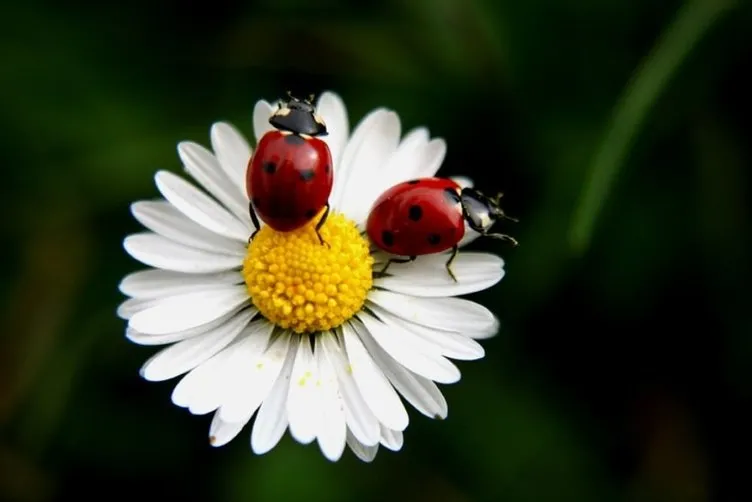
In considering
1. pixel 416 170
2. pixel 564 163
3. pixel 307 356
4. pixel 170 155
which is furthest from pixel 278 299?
pixel 564 163

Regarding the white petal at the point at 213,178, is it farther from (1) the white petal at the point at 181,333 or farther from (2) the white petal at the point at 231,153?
A: (1) the white petal at the point at 181,333

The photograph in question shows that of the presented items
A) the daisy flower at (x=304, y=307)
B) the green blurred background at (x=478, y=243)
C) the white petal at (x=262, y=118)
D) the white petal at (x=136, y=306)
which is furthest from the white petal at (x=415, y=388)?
the green blurred background at (x=478, y=243)

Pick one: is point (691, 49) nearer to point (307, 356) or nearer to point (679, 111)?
point (679, 111)

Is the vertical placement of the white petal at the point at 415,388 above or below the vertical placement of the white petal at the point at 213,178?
below

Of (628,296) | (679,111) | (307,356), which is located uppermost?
(679,111)

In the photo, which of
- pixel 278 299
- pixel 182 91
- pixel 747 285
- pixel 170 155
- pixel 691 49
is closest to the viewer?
pixel 278 299
